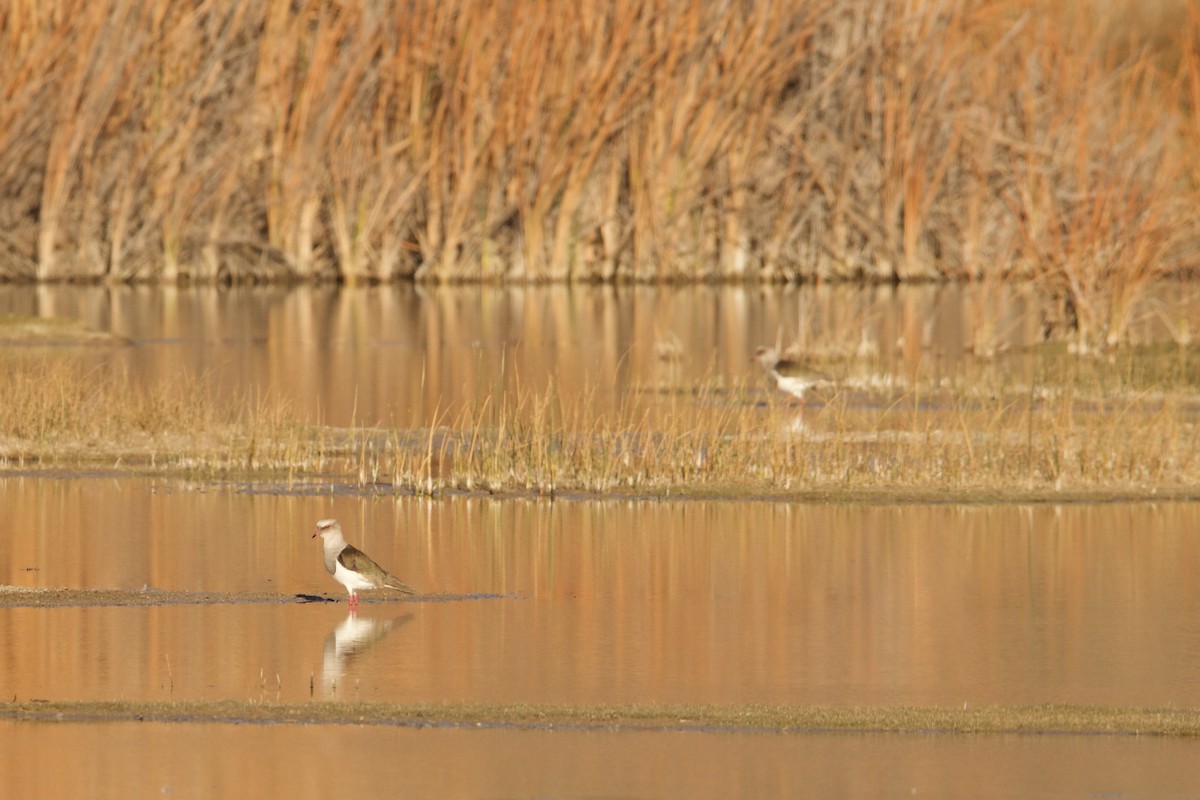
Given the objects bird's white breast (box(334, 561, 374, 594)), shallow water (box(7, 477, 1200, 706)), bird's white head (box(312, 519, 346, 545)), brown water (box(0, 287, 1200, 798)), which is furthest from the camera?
bird's white head (box(312, 519, 346, 545))

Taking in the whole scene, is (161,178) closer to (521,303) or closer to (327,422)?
(521,303)

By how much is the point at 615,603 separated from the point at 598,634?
872 millimetres

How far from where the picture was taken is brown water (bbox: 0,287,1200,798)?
25.2ft

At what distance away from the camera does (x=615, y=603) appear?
11031 mm

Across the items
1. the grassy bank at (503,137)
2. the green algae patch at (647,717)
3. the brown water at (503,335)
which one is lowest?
the green algae patch at (647,717)

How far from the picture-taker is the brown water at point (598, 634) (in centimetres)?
768

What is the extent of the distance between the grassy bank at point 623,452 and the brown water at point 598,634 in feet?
1.48

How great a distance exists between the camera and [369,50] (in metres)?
39.1

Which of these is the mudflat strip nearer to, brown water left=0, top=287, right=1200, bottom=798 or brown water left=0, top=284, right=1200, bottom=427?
brown water left=0, top=287, right=1200, bottom=798

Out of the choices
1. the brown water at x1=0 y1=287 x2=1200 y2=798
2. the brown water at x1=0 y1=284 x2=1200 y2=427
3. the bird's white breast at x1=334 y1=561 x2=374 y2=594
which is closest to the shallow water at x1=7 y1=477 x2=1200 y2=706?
the brown water at x1=0 y1=287 x2=1200 y2=798

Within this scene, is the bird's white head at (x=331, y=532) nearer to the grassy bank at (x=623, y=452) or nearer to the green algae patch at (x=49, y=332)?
the grassy bank at (x=623, y=452)

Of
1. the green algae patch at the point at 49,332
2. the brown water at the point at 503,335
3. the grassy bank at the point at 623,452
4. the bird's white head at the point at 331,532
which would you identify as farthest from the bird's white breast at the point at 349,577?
the green algae patch at the point at 49,332

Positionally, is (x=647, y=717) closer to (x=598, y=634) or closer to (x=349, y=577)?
(x=598, y=634)

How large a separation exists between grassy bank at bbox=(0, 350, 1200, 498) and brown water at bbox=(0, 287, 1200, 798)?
0.45m
